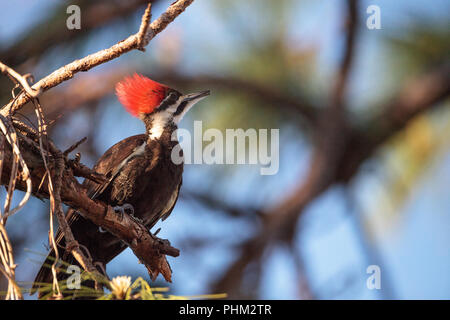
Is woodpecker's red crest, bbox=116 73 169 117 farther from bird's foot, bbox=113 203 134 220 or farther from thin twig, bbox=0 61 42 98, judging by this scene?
thin twig, bbox=0 61 42 98

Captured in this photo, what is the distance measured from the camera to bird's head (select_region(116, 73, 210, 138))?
3781 mm

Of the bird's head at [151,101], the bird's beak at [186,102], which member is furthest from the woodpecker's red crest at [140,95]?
the bird's beak at [186,102]

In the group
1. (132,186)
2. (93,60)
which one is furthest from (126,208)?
(93,60)

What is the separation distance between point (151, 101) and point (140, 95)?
0.26 feet

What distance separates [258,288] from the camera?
4.81 metres

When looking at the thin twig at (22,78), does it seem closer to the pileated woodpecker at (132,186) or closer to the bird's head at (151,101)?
the pileated woodpecker at (132,186)

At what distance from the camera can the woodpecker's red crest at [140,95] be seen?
3791 millimetres
